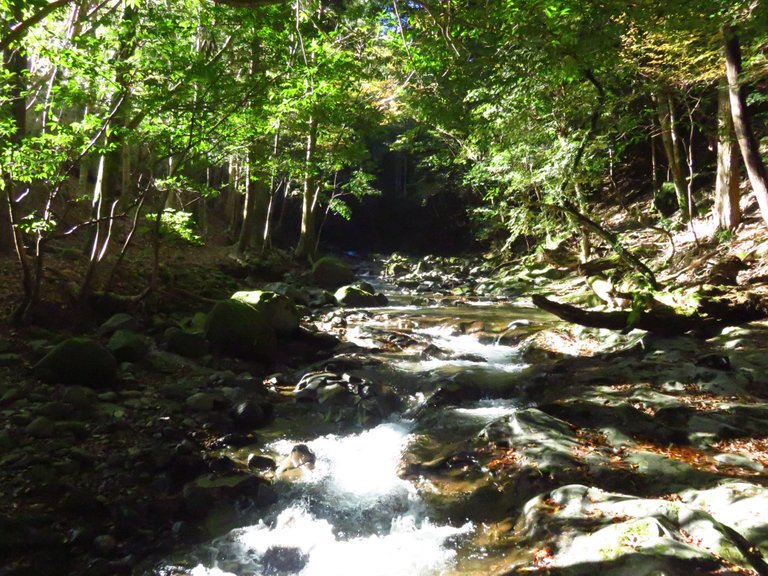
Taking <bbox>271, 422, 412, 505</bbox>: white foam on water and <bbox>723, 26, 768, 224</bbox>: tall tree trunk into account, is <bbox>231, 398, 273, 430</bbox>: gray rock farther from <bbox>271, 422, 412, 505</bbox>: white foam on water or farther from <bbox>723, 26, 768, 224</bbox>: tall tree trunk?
<bbox>723, 26, 768, 224</bbox>: tall tree trunk

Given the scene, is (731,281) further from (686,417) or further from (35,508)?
(35,508)

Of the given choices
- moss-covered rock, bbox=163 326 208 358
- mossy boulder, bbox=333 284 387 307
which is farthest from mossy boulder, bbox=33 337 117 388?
mossy boulder, bbox=333 284 387 307

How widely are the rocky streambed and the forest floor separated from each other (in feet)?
0.08

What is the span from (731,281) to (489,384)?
5123mm

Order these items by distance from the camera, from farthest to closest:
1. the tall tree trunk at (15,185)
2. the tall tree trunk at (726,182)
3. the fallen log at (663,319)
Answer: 1. the tall tree trunk at (726,182)
2. the fallen log at (663,319)
3. the tall tree trunk at (15,185)

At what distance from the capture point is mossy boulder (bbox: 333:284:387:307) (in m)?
15.5

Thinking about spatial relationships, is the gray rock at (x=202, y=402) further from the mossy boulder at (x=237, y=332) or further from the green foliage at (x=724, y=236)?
the green foliage at (x=724, y=236)

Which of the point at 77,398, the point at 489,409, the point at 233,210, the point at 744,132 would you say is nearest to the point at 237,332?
the point at 77,398

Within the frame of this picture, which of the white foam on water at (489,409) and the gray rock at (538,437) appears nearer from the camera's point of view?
the gray rock at (538,437)

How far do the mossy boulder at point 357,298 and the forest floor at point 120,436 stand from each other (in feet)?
18.3

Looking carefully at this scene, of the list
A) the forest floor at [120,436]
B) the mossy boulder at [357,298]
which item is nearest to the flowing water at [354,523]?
the forest floor at [120,436]

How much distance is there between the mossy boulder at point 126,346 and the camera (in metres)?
7.44

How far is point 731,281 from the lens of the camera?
8750mm

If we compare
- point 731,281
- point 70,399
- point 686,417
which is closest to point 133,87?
point 70,399
